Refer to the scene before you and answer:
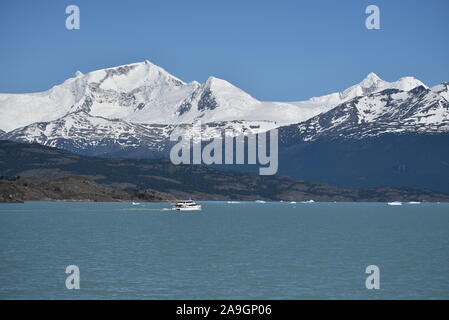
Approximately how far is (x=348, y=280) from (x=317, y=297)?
17.2 m

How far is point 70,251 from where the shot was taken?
160 metres

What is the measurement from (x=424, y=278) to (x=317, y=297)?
26150mm

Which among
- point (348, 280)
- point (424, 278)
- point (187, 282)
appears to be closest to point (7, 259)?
point (187, 282)

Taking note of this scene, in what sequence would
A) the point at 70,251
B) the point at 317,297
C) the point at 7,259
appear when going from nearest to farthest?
the point at 317,297 < the point at 7,259 < the point at 70,251

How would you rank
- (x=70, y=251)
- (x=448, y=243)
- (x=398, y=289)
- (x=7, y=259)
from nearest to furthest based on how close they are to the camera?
1. (x=398, y=289)
2. (x=7, y=259)
3. (x=70, y=251)
4. (x=448, y=243)

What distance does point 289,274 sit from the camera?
12588 cm

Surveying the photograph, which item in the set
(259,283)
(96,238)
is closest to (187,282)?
(259,283)

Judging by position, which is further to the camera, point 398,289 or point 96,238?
point 96,238
